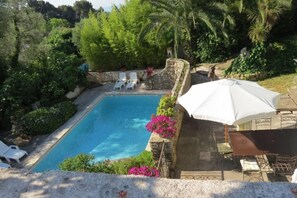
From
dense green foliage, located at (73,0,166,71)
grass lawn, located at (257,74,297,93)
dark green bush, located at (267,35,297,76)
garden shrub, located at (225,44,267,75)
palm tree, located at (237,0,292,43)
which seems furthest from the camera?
dense green foliage, located at (73,0,166,71)

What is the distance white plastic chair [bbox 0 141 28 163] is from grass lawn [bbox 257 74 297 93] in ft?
37.6

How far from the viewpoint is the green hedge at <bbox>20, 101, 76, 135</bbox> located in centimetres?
1427

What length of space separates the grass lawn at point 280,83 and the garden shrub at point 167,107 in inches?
234

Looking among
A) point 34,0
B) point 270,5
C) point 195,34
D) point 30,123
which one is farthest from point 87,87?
point 34,0

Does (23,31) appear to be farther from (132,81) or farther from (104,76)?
(132,81)

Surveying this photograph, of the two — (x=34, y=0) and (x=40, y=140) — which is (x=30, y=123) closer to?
(x=40, y=140)

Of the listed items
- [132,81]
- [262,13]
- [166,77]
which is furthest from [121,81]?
[262,13]

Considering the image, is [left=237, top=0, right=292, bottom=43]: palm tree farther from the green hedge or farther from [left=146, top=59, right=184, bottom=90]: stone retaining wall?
the green hedge

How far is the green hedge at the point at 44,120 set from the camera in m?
14.3

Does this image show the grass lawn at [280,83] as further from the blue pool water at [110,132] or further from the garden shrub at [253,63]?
the blue pool water at [110,132]

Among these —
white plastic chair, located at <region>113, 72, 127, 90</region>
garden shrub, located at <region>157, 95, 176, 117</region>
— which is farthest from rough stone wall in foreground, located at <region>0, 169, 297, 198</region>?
white plastic chair, located at <region>113, 72, 127, 90</region>

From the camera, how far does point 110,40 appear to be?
21.0m

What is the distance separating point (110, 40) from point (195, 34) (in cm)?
577

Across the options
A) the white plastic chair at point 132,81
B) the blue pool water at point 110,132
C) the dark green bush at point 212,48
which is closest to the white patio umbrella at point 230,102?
the blue pool water at point 110,132
